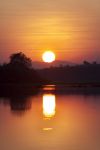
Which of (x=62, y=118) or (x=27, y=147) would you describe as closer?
(x=27, y=147)

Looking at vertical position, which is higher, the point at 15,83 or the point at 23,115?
the point at 15,83

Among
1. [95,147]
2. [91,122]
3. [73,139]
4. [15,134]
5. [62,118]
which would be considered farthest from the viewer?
[62,118]

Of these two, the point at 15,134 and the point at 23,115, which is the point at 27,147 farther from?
the point at 23,115

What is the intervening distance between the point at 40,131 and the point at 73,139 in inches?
42.4

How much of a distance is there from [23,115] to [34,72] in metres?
22.5

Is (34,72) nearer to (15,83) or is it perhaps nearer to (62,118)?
(15,83)

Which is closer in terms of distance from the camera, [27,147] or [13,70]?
[27,147]

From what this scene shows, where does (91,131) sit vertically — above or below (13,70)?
below

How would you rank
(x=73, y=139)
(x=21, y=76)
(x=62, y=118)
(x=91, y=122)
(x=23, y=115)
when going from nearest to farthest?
(x=73, y=139)
(x=91, y=122)
(x=62, y=118)
(x=23, y=115)
(x=21, y=76)

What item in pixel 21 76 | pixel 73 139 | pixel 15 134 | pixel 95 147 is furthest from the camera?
pixel 21 76

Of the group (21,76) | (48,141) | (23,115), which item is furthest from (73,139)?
(21,76)

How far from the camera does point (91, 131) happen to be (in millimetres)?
9930

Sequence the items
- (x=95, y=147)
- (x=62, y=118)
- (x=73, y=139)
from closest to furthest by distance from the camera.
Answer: (x=95, y=147), (x=73, y=139), (x=62, y=118)

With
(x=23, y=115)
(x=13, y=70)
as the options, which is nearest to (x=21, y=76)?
(x=13, y=70)
